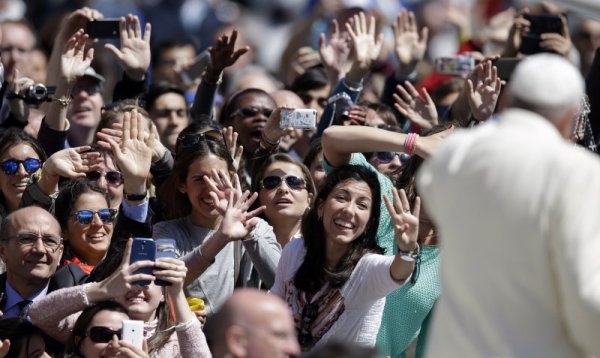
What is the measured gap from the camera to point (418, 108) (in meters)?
8.91

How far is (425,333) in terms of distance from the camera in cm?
676

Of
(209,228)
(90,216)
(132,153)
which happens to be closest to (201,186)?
(209,228)

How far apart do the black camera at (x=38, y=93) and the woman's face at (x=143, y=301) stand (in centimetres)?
212

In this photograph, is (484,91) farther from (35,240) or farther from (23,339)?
(23,339)

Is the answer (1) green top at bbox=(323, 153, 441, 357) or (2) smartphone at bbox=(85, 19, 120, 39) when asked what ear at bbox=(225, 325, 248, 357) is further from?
(2) smartphone at bbox=(85, 19, 120, 39)

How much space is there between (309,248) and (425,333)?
0.76m

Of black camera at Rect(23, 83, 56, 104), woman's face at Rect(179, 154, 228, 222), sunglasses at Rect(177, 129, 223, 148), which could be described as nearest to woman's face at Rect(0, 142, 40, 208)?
black camera at Rect(23, 83, 56, 104)

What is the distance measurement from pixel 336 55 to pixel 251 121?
1023mm

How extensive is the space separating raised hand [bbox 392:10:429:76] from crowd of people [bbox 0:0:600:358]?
0.05 feet

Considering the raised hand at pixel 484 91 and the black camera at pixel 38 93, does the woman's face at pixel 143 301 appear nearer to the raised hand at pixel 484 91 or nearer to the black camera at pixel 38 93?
the black camera at pixel 38 93

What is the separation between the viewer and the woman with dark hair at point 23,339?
6246 mm

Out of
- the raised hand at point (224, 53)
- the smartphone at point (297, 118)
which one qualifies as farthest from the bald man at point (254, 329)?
the raised hand at point (224, 53)

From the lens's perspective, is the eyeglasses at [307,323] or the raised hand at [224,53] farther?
the raised hand at [224,53]

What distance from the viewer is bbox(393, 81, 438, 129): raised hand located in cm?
879
